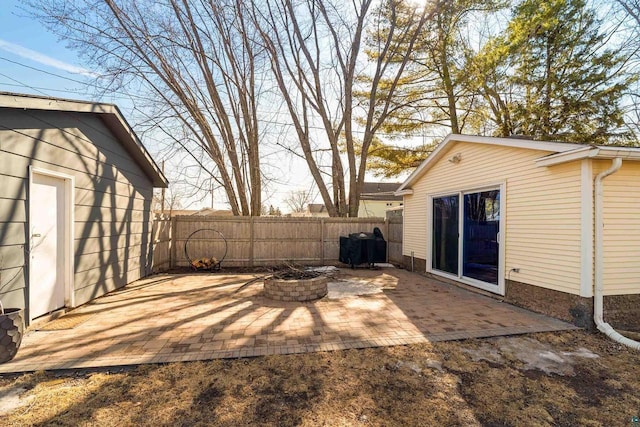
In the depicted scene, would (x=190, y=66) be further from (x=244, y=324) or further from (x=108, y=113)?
(x=244, y=324)

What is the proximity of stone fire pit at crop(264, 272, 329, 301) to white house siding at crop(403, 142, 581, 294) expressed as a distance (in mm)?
3295

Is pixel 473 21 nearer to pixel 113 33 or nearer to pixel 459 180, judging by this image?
pixel 459 180

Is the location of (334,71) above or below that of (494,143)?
above

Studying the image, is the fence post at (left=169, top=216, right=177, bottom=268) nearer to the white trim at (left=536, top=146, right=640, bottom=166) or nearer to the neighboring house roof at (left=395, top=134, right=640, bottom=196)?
the neighboring house roof at (left=395, top=134, right=640, bottom=196)

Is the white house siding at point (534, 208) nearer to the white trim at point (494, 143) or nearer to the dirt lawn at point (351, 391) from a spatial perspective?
the white trim at point (494, 143)

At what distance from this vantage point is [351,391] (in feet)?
8.00

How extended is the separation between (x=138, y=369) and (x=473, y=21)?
13.4 meters

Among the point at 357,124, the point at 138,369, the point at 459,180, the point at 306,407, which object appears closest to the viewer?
the point at 306,407

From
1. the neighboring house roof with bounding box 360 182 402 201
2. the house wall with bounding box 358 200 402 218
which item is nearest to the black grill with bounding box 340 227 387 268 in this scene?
the neighboring house roof with bounding box 360 182 402 201

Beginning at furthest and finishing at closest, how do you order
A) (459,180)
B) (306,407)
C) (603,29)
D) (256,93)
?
(256,93) < (603,29) < (459,180) < (306,407)

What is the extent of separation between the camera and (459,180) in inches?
254

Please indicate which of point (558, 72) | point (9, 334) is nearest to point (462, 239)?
point (9, 334)

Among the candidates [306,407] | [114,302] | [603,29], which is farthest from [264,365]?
[603,29]

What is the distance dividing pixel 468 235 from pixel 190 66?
9.66 meters
